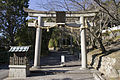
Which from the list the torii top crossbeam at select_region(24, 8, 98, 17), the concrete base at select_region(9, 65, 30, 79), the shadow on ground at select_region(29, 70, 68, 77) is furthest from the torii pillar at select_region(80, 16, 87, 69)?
the concrete base at select_region(9, 65, 30, 79)

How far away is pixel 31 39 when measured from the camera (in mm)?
17188

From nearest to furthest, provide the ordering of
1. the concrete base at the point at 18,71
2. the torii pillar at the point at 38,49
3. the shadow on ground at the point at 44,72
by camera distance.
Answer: the concrete base at the point at 18,71 < the shadow on ground at the point at 44,72 < the torii pillar at the point at 38,49

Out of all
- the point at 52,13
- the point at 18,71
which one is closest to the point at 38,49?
the point at 18,71

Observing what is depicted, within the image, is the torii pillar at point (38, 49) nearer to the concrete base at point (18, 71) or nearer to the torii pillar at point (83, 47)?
the concrete base at point (18, 71)

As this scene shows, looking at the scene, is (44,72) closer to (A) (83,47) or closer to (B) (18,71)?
(B) (18,71)

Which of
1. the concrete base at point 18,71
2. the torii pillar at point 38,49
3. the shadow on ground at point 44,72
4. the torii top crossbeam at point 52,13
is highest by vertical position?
the torii top crossbeam at point 52,13

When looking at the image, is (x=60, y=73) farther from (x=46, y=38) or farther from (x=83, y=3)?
(x=46, y=38)

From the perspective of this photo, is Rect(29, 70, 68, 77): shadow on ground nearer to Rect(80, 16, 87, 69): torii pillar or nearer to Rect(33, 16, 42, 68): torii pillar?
Rect(33, 16, 42, 68): torii pillar

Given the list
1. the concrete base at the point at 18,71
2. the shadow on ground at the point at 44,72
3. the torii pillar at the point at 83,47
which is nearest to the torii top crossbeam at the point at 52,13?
the torii pillar at the point at 83,47

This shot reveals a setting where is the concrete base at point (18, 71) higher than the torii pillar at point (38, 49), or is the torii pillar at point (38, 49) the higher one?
the torii pillar at point (38, 49)

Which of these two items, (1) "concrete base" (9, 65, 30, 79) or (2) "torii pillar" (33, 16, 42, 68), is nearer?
(1) "concrete base" (9, 65, 30, 79)

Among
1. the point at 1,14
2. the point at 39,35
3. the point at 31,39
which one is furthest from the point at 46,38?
the point at 39,35

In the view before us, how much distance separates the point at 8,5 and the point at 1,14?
1.63 metres

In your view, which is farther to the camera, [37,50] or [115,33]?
[115,33]
